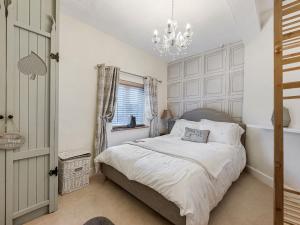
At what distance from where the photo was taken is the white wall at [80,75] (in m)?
2.55

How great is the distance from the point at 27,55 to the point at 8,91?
1.39 ft

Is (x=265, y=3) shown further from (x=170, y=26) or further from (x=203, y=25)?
(x=170, y=26)

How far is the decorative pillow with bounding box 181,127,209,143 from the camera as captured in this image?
9.68 ft

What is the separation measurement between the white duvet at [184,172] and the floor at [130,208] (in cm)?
28

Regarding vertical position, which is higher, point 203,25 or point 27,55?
point 203,25

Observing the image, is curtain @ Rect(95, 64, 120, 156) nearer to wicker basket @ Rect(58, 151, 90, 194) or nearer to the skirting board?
wicker basket @ Rect(58, 151, 90, 194)

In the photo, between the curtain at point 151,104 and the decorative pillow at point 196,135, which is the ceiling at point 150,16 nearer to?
the curtain at point 151,104

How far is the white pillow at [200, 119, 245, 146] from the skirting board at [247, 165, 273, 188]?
60cm

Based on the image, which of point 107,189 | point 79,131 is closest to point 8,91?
point 79,131

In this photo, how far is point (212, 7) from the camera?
2.25 meters

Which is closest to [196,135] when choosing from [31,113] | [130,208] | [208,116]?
[208,116]

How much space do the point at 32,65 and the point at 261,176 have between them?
3818mm

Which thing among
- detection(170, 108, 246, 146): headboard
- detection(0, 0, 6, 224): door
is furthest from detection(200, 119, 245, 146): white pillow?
detection(0, 0, 6, 224): door

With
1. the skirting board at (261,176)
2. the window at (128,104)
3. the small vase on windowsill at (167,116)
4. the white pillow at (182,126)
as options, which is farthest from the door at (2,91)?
the skirting board at (261,176)
